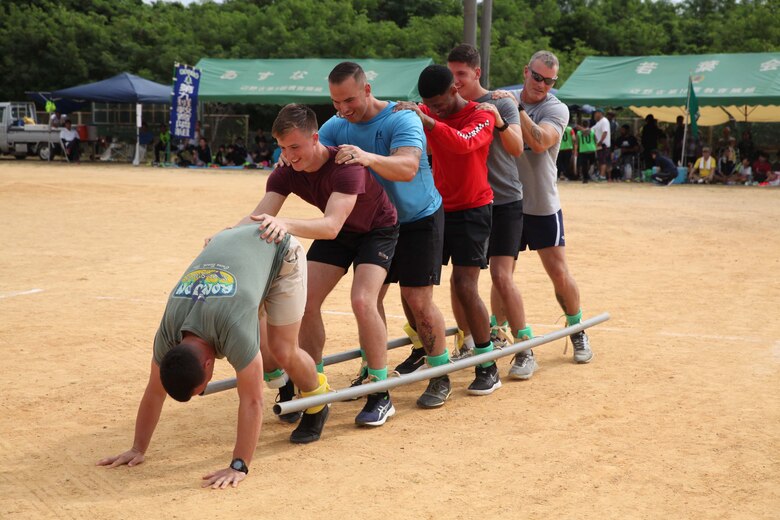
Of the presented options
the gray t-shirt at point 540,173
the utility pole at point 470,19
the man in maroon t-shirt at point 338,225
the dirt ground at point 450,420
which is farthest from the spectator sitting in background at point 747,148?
the man in maroon t-shirt at point 338,225

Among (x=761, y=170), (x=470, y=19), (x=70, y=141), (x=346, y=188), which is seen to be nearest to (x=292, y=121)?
(x=346, y=188)

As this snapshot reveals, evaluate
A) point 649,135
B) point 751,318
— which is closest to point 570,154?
point 649,135

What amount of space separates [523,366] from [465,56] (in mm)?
2126

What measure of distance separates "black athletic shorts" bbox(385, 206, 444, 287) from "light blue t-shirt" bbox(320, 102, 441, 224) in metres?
0.05

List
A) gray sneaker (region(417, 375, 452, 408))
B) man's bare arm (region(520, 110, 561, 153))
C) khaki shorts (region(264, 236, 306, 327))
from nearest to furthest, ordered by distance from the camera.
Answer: khaki shorts (region(264, 236, 306, 327)), gray sneaker (region(417, 375, 452, 408)), man's bare arm (region(520, 110, 561, 153))

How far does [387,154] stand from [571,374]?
6.94 ft

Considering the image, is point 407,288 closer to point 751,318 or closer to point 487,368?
point 487,368

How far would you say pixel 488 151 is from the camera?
6.70 m

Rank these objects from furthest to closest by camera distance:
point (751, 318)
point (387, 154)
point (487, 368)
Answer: point (751, 318) → point (487, 368) → point (387, 154)

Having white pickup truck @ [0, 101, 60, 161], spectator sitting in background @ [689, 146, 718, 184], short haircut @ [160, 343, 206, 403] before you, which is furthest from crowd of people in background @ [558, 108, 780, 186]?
short haircut @ [160, 343, 206, 403]

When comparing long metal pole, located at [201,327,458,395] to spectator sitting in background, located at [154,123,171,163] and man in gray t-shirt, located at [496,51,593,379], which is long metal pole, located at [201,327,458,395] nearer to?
man in gray t-shirt, located at [496,51,593,379]

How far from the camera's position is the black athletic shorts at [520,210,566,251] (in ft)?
23.6

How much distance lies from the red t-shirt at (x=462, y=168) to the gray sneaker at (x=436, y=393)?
1141mm

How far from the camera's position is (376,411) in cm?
567
